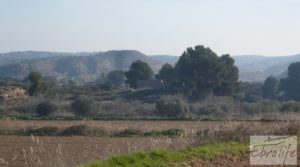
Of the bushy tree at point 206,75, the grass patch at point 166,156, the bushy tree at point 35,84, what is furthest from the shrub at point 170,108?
the grass patch at point 166,156

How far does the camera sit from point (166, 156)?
39.4ft

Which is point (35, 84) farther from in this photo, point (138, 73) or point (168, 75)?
point (138, 73)

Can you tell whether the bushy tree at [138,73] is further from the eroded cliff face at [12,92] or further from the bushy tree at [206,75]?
the eroded cliff face at [12,92]

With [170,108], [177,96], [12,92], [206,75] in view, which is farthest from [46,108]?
[206,75]

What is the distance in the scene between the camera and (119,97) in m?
80.1

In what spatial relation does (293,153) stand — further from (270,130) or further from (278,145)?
(270,130)

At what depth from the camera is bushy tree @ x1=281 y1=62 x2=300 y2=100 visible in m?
84.7

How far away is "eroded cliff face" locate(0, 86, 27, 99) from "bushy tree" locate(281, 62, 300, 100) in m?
37.2

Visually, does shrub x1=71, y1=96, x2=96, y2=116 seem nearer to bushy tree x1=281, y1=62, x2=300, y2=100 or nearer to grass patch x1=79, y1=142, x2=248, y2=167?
bushy tree x1=281, y1=62, x2=300, y2=100

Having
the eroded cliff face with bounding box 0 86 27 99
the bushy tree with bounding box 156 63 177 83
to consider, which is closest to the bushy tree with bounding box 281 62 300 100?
the bushy tree with bounding box 156 63 177 83

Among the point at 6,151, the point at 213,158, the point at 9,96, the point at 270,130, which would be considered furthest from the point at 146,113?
the point at 213,158


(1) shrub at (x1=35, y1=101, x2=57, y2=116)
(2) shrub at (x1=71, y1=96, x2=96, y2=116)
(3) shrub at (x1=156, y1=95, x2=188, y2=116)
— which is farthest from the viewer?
(2) shrub at (x1=71, y1=96, x2=96, y2=116)

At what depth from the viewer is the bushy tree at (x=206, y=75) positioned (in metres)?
77.4

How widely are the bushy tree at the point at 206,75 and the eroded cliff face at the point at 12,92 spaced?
70.4 feet
